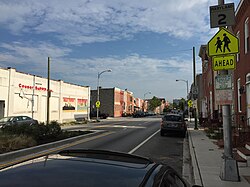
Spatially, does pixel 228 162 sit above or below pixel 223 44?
below

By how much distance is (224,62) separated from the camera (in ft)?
24.9

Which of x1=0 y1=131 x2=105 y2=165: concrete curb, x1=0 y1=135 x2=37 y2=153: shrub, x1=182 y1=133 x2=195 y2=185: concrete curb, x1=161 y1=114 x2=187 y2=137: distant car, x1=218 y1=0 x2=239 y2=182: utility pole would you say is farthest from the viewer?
x1=161 y1=114 x2=187 y2=137: distant car

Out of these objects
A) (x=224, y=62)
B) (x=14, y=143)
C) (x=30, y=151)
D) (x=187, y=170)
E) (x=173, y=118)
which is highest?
(x=224, y=62)

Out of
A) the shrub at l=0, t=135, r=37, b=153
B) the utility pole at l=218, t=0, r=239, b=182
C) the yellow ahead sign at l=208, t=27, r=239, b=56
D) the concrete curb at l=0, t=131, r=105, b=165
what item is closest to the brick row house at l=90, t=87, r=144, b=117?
the concrete curb at l=0, t=131, r=105, b=165

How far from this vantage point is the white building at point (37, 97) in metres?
31.4

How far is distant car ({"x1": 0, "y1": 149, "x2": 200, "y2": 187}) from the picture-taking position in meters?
2.18

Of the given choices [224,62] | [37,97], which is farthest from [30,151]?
[37,97]

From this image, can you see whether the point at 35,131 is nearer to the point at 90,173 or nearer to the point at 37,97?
the point at 90,173

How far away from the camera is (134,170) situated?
2.54m

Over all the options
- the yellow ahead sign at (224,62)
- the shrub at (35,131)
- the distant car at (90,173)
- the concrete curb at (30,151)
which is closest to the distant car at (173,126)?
the concrete curb at (30,151)

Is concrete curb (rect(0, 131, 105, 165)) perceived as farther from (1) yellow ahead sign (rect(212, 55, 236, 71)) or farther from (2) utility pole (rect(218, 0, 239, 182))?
(1) yellow ahead sign (rect(212, 55, 236, 71))

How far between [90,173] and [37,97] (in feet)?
120

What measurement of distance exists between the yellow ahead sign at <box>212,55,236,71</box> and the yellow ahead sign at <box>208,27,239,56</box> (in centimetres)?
11

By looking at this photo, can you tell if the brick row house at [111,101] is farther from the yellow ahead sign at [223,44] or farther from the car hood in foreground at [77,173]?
the car hood in foreground at [77,173]
